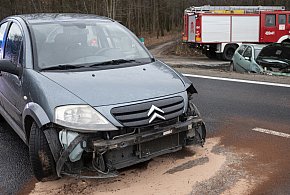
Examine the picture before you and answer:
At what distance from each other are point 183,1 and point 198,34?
2807 centimetres

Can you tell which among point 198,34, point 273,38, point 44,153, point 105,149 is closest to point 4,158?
point 44,153

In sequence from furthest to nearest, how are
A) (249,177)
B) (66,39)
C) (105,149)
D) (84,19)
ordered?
(84,19) < (66,39) < (249,177) < (105,149)

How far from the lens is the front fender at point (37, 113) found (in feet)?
12.0

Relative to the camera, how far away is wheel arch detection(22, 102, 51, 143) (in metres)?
3.66

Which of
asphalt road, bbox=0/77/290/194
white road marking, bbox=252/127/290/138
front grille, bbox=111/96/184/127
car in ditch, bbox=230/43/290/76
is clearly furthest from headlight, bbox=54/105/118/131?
car in ditch, bbox=230/43/290/76

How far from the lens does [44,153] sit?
12.5 feet

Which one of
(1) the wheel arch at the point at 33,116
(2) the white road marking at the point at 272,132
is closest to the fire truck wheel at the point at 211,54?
(2) the white road marking at the point at 272,132

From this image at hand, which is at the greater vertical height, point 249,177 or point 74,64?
point 74,64

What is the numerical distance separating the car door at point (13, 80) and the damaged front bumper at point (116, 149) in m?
1.04

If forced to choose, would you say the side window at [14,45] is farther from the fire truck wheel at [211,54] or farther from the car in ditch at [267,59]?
the fire truck wheel at [211,54]

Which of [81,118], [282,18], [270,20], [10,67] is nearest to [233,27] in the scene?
[270,20]

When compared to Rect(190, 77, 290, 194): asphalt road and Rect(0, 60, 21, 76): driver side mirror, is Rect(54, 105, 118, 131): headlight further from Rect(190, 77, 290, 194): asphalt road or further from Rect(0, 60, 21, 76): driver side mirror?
Rect(190, 77, 290, 194): asphalt road

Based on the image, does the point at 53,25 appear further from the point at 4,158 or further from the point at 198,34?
the point at 198,34

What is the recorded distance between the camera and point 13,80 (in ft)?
15.1
